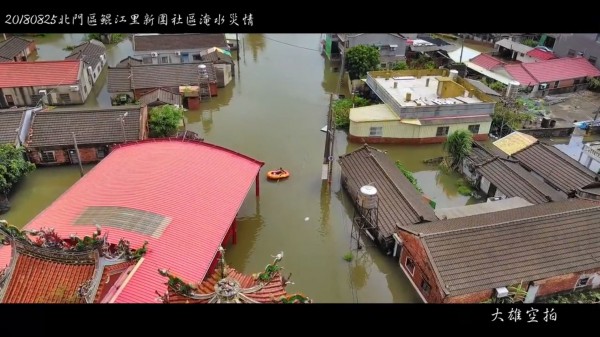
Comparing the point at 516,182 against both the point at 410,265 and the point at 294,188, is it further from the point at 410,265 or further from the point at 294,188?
the point at 294,188

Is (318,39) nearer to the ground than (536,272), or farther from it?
farther from it

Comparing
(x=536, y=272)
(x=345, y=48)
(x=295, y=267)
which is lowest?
(x=295, y=267)

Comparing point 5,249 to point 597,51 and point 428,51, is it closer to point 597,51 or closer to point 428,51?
point 428,51

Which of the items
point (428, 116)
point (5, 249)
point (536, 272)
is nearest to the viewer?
point (5, 249)

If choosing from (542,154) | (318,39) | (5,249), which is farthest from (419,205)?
(318,39)

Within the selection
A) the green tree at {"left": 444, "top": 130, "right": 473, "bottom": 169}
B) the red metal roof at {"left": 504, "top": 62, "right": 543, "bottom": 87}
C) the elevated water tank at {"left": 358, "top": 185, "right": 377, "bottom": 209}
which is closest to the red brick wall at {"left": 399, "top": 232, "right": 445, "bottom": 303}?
the elevated water tank at {"left": 358, "top": 185, "right": 377, "bottom": 209}

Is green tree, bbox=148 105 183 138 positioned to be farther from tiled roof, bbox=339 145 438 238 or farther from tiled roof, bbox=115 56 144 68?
tiled roof, bbox=339 145 438 238

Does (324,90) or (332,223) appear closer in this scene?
(332,223)
